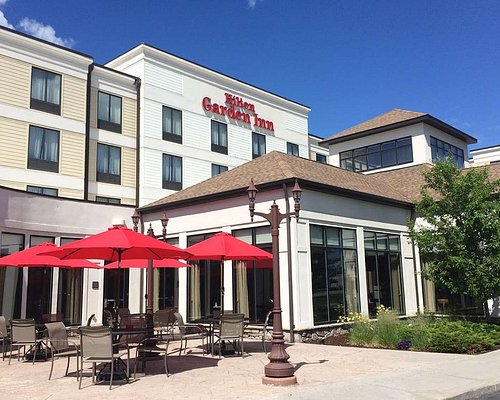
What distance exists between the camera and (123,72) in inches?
1229

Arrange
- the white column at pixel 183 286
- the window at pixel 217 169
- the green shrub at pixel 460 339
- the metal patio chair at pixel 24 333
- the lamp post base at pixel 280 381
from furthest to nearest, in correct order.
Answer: the window at pixel 217 169, the white column at pixel 183 286, the green shrub at pixel 460 339, the metal patio chair at pixel 24 333, the lamp post base at pixel 280 381

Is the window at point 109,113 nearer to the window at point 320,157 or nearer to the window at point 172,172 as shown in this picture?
the window at point 172,172

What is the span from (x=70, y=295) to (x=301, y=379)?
453 inches

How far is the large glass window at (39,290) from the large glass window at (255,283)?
6.62m

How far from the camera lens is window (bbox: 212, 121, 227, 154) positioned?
34.1 m

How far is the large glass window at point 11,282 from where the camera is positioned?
52.5 ft

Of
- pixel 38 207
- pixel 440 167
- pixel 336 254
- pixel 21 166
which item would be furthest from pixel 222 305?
pixel 21 166

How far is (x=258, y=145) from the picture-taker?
37125mm

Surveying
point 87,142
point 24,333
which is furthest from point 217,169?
point 24,333

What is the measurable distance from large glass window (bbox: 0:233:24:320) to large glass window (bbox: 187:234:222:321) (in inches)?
229

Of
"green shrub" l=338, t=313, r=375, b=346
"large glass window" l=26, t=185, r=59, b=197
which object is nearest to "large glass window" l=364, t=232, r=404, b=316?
"green shrub" l=338, t=313, r=375, b=346

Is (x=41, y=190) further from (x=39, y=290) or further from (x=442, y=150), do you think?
(x=442, y=150)

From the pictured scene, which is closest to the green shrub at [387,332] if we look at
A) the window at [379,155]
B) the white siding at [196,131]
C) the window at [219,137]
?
the window at [379,155]

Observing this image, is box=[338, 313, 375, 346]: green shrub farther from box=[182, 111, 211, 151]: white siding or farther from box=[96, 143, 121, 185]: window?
box=[182, 111, 211, 151]: white siding
